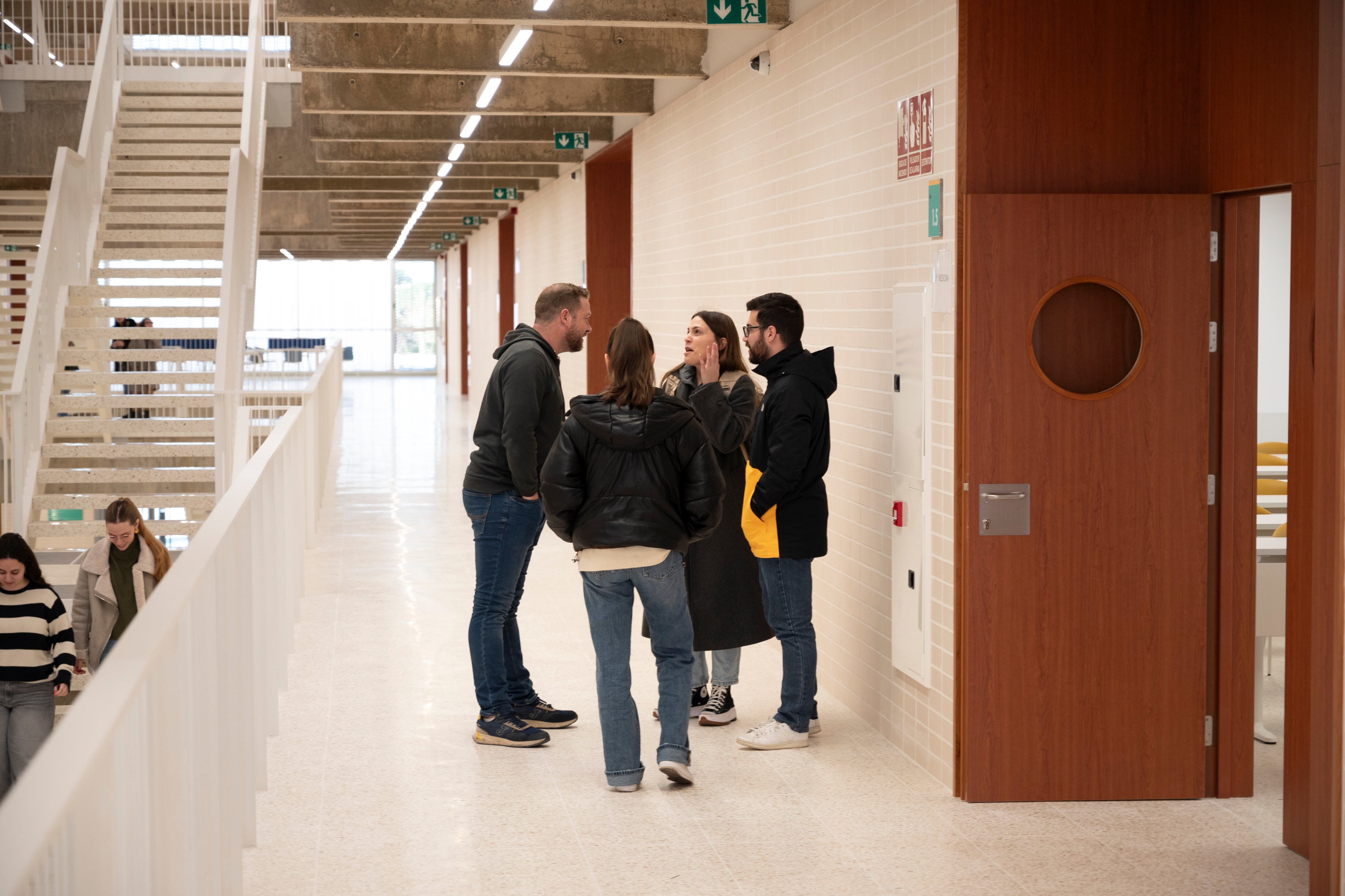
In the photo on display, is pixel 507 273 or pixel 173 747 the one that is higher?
pixel 507 273

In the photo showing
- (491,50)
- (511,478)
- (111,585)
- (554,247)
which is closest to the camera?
(511,478)

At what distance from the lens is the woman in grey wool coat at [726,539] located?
15.5 ft

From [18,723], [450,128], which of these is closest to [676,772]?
[18,723]

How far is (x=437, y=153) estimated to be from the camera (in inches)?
481

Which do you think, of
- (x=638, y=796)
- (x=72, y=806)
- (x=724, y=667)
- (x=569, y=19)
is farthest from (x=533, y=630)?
(x=72, y=806)

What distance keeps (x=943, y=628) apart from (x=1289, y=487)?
116 cm

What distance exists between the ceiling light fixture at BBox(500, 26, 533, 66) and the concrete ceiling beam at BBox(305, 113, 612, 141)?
3372mm

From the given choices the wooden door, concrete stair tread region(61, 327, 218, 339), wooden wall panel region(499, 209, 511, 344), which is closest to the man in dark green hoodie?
the wooden door

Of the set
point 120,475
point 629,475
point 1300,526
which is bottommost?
point 120,475

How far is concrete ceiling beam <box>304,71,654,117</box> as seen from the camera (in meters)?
9.10

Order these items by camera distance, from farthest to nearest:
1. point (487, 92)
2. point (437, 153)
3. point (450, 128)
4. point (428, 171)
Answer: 1. point (428, 171)
2. point (437, 153)
3. point (450, 128)
4. point (487, 92)

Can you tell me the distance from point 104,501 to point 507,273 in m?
11.5

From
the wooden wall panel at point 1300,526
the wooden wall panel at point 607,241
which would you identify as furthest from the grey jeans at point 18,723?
the wooden wall panel at point 607,241

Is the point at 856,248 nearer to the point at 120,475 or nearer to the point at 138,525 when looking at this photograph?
the point at 138,525
